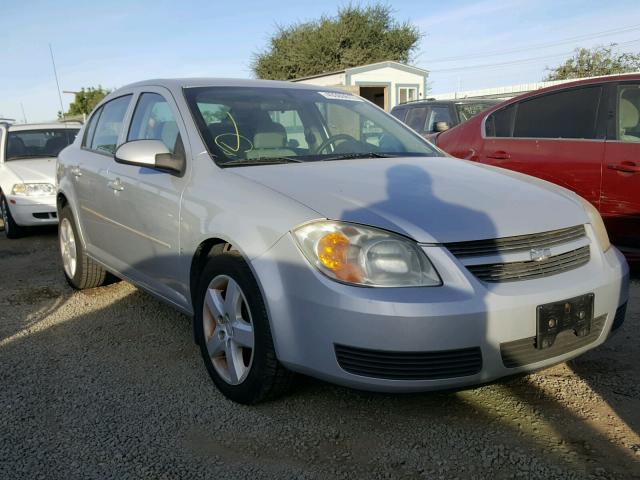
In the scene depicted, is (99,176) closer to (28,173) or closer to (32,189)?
(32,189)

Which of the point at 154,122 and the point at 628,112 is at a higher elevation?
the point at 154,122

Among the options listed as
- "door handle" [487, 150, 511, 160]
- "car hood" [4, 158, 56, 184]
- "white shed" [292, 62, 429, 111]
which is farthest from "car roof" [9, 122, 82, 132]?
"white shed" [292, 62, 429, 111]

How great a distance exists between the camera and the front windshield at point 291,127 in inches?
123

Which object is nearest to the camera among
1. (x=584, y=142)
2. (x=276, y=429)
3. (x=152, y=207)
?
(x=276, y=429)

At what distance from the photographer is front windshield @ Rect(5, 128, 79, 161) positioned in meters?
8.15

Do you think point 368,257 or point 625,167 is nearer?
point 368,257

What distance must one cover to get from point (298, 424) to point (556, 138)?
354cm

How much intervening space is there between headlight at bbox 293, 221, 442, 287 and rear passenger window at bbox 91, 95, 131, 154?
234 cm

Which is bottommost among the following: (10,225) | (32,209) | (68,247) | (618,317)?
(10,225)

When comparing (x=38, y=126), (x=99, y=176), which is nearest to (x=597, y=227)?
(x=99, y=176)

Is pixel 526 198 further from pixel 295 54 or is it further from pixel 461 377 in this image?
pixel 295 54

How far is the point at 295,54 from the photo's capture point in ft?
110

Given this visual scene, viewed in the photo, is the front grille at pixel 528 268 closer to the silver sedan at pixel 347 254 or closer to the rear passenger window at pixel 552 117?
the silver sedan at pixel 347 254

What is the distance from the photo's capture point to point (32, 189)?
724 cm
